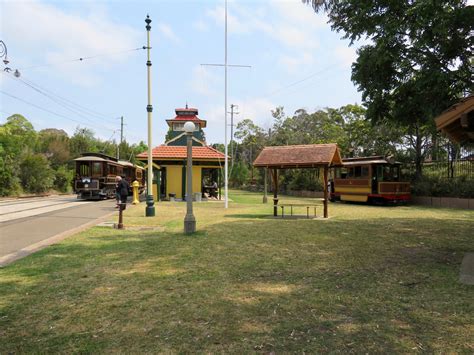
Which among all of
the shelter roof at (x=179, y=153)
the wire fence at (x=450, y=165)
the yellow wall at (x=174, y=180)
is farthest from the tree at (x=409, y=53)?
the yellow wall at (x=174, y=180)

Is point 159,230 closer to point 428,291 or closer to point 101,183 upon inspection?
point 428,291

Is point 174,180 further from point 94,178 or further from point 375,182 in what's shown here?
point 375,182

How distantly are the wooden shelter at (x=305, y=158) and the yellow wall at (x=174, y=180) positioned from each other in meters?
11.6

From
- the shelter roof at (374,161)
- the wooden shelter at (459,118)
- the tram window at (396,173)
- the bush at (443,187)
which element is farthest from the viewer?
the tram window at (396,173)

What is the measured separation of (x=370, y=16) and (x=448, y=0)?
2.22 meters

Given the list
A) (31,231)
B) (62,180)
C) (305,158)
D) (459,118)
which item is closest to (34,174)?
(62,180)

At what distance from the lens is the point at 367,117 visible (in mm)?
13438

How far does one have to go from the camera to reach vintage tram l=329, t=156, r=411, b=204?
22.8 metres

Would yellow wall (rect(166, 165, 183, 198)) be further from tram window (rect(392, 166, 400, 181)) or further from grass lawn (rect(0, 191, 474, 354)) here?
grass lawn (rect(0, 191, 474, 354))

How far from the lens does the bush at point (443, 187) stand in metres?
20.9

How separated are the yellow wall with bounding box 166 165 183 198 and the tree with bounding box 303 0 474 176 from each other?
16.4m

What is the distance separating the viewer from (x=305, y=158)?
15.3 m

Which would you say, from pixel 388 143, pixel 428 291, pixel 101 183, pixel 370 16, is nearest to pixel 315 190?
pixel 388 143

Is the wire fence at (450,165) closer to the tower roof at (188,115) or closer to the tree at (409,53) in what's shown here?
the tree at (409,53)
